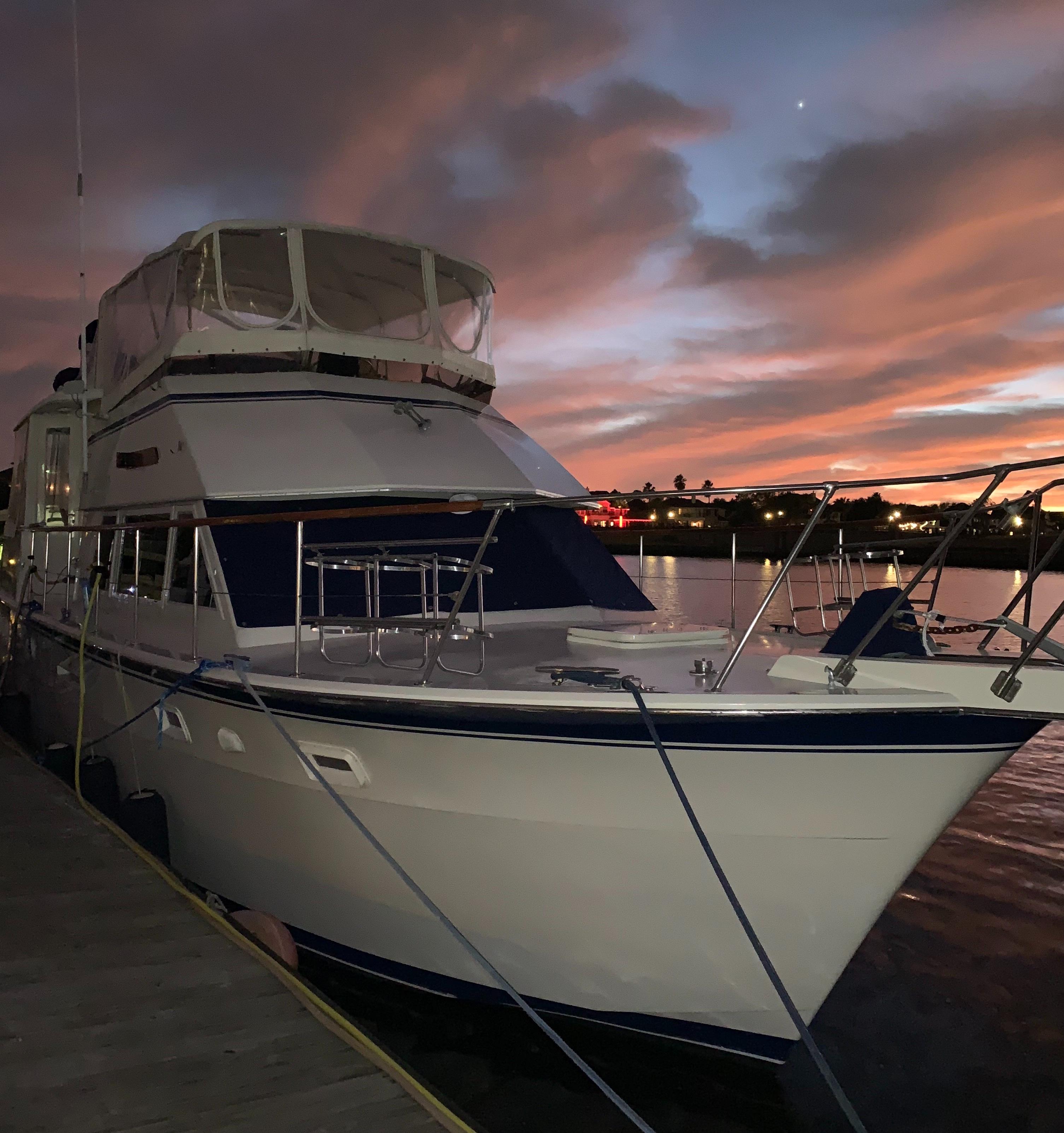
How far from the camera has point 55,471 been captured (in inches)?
340

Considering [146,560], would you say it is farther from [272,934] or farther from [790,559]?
[790,559]

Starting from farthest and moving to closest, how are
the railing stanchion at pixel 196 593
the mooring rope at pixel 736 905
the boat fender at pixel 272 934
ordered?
the railing stanchion at pixel 196 593, the boat fender at pixel 272 934, the mooring rope at pixel 736 905

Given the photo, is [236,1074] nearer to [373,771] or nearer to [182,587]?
[373,771]

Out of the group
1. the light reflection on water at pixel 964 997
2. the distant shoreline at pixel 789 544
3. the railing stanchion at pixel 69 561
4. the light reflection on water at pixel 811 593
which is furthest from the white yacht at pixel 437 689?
the light reflection on water at pixel 811 593

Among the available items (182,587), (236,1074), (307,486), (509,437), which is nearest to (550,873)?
(236,1074)

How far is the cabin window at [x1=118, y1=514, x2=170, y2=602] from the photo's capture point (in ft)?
20.1

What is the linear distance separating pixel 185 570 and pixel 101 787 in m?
1.87

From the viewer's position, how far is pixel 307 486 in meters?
5.57

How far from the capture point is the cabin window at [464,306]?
268 inches

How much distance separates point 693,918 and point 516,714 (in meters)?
1.16

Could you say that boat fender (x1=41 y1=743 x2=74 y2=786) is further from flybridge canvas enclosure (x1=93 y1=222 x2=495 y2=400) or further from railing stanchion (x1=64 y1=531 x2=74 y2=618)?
flybridge canvas enclosure (x1=93 y1=222 x2=495 y2=400)

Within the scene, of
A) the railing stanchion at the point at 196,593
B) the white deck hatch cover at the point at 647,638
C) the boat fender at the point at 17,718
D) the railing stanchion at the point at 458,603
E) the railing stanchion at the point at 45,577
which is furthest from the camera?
the boat fender at the point at 17,718

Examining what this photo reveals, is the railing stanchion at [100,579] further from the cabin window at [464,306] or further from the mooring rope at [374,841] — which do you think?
the cabin window at [464,306]

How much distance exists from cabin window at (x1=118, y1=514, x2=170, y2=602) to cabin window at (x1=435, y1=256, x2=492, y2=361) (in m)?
2.57
